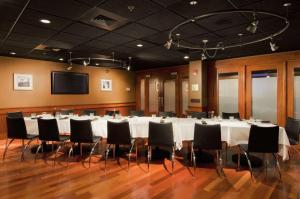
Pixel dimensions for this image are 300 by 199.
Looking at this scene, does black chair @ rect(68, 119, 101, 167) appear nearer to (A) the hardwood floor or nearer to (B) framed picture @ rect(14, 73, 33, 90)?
(A) the hardwood floor

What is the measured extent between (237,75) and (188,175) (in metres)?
4.51

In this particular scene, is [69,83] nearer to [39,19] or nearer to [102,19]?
[39,19]

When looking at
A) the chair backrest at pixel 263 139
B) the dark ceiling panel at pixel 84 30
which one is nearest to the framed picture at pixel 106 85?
the dark ceiling panel at pixel 84 30

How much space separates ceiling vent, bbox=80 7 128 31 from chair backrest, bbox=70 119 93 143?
181cm

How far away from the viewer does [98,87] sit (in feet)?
28.9

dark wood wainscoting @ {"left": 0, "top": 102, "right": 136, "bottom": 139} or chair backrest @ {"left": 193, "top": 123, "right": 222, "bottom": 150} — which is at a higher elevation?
dark wood wainscoting @ {"left": 0, "top": 102, "right": 136, "bottom": 139}

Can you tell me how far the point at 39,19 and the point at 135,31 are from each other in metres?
1.69

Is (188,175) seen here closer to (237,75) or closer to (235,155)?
(235,155)

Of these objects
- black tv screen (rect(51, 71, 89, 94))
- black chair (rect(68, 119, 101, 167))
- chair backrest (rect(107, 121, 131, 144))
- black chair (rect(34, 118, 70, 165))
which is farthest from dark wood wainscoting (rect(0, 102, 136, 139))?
chair backrest (rect(107, 121, 131, 144))

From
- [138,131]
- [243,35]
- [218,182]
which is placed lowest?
[218,182]

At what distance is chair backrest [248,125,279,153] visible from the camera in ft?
10.9

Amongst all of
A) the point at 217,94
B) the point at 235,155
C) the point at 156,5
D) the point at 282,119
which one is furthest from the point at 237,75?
the point at 156,5

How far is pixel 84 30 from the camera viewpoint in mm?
4078

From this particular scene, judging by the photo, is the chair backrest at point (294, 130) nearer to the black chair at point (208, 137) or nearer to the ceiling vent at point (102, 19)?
the black chair at point (208, 137)
